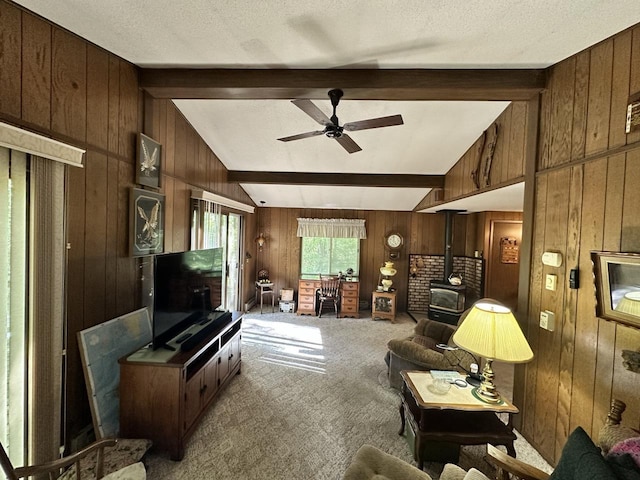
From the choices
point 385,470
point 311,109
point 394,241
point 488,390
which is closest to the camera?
point 385,470

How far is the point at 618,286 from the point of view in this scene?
4.83 ft

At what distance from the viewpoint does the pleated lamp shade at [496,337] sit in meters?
1.68

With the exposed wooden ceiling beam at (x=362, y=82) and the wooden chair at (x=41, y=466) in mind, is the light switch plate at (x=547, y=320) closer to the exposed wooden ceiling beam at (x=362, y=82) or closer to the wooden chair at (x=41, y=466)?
the exposed wooden ceiling beam at (x=362, y=82)

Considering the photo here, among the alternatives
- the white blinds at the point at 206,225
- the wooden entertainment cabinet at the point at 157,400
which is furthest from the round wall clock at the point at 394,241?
the wooden entertainment cabinet at the point at 157,400

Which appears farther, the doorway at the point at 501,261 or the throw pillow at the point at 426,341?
the doorway at the point at 501,261

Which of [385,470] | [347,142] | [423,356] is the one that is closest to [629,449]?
[385,470]

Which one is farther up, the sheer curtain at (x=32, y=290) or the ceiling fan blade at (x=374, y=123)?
the ceiling fan blade at (x=374, y=123)

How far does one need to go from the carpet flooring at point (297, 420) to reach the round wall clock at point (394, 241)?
Answer: 269 cm

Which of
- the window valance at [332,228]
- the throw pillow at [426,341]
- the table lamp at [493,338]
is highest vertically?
the window valance at [332,228]

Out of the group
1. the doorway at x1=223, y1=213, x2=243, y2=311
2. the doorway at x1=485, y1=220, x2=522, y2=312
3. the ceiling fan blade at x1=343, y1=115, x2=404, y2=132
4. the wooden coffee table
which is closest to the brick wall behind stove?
the doorway at x1=485, y1=220, x2=522, y2=312

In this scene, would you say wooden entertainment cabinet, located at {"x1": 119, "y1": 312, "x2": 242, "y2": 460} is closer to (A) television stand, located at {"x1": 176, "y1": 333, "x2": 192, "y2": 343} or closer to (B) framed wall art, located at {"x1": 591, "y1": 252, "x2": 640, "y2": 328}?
(A) television stand, located at {"x1": 176, "y1": 333, "x2": 192, "y2": 343}

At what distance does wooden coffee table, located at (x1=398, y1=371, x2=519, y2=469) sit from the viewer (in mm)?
1774

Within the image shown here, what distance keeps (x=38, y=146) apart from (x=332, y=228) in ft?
16.6

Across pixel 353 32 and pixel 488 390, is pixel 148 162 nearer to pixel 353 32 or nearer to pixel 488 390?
pixel 353 32
